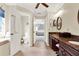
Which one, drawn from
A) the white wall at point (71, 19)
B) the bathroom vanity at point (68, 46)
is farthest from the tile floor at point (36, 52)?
the bathroom vanity at point (68, 46)

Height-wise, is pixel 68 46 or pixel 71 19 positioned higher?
pixel 71 19

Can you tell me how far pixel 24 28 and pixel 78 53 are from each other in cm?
668

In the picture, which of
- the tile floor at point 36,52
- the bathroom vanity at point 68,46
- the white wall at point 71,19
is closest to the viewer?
the bathroom vanity at point 68,46

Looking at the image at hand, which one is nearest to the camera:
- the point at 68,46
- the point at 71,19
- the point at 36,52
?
the point at 68,46

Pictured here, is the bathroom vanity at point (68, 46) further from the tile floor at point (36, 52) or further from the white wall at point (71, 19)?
the tile floor at point (36, 52)

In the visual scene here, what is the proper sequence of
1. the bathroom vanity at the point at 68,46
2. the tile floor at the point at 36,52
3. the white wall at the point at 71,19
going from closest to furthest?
1. the bathroom vanity at the point at 68,46
2. the white wall at the point at 71,19
3. the tile floor at the point at 36,52

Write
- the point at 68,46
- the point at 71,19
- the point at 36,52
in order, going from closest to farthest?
the point at 68,46
the point at 71,19
the point at 36,52

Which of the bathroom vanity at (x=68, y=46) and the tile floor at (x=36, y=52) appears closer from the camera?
the bathroom vanity at (x=68, y=46)

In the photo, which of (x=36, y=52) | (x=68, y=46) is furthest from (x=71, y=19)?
(x=68, y=46)

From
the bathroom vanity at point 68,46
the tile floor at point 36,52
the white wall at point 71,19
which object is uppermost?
the white wall at point 71,19

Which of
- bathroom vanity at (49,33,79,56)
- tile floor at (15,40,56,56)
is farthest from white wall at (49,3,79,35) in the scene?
tile floor at (15,40,56,56)

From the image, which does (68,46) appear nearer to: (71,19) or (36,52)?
(71,19)

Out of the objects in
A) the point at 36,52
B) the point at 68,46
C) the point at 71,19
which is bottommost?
the point at 36,52

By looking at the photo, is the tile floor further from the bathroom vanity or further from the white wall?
the bathroom vanity
